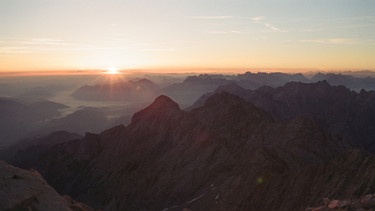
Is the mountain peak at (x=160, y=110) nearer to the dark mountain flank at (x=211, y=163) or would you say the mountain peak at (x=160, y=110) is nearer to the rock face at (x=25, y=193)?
the dark mountain flank at (x=211, y=163)

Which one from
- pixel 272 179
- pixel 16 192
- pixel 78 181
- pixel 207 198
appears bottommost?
pixel 78 181

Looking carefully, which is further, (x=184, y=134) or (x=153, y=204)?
(x=184, y=134)

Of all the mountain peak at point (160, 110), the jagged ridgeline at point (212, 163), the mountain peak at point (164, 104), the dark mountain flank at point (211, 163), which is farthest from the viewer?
the mountain peak at point (164, 104)

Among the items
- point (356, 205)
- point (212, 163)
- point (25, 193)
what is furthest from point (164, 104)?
point (356, 205)

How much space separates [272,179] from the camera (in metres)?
73.2

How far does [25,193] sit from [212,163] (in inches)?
2276

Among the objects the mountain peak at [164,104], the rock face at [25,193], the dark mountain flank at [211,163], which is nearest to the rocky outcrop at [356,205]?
the dark mountain flank at [211,163]

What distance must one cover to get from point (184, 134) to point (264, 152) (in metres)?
40.7

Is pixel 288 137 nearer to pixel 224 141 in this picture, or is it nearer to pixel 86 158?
pixel 224 141

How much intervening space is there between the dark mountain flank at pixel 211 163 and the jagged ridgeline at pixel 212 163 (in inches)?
A: 8.1

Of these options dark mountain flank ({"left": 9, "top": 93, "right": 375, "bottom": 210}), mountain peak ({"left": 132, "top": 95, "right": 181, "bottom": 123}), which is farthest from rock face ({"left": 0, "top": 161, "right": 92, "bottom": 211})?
mountain peak ({"left": 132, "top": 95, "right": 181, "bottom": 123})

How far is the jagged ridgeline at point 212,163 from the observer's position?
204 feet

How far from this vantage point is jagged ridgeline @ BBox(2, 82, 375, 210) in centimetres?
6225

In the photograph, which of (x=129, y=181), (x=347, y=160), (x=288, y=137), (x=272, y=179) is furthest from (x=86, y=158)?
(x=347, y=160)
